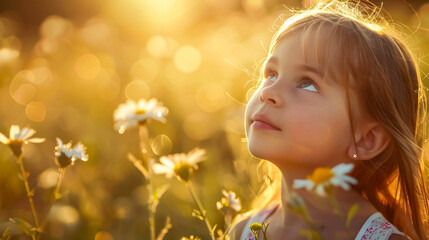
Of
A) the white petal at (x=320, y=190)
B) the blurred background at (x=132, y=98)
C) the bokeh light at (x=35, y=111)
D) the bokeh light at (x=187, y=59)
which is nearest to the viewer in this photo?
the white petal at (x=320, y=190)

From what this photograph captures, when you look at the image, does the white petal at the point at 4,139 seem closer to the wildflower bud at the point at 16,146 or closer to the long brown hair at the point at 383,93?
the wildflower bud at the point at 16,146

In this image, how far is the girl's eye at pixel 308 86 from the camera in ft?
3.74

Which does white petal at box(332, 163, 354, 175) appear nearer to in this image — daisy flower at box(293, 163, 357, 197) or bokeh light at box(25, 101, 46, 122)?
daisy flower at box(293, 163, 357, 197)

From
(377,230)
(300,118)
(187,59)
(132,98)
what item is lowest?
(377,230)

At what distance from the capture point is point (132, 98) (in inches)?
115

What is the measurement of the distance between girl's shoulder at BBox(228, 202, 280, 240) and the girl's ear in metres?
0.29

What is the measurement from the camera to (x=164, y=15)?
384 cm

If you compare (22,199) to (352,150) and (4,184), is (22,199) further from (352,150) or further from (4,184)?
(352,150)

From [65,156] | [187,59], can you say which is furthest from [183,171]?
[187,59]

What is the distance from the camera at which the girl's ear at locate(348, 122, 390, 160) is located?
45.7 inches

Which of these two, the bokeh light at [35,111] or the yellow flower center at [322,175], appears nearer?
the yellow flower center at [322,175]

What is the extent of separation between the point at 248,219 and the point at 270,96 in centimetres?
44

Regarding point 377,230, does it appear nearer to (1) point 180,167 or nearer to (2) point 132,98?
(1) point 180,167

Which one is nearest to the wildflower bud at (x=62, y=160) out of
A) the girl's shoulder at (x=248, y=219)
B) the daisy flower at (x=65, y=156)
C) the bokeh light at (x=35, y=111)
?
the daisy flower at (x=65, y=156)
